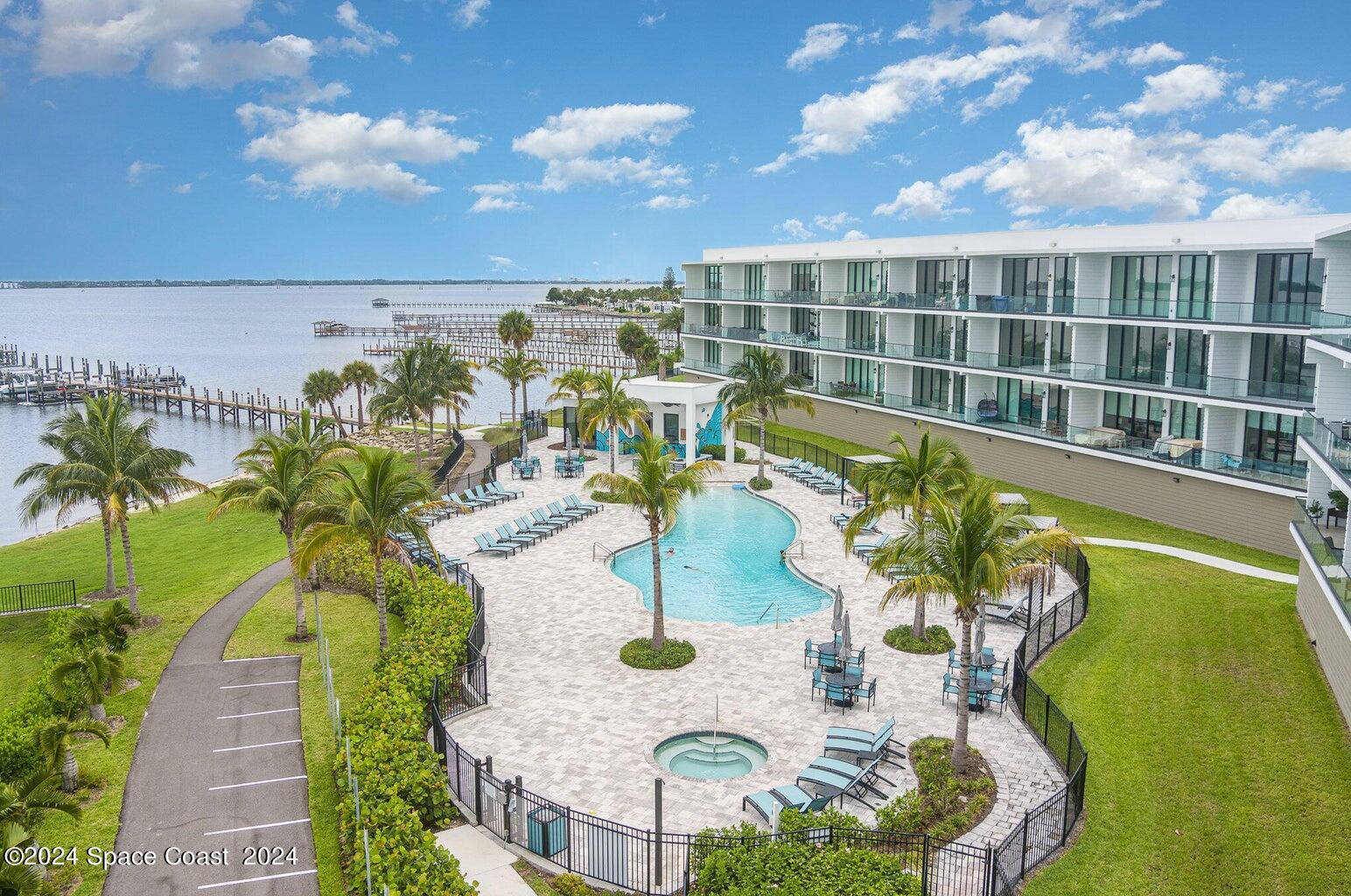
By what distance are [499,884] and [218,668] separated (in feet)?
40.2

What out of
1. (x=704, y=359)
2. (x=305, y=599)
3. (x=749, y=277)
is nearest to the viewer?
(x=305, y=599)

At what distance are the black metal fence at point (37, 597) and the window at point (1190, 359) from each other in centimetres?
3708

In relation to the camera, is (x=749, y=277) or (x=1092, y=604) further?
(x=749, y=277)

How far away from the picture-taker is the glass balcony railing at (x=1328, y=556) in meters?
18.8

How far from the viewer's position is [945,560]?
657 inches

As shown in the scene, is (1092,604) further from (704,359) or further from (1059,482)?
(704,359)

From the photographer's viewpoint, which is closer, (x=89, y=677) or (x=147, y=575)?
(x=89, y=677)

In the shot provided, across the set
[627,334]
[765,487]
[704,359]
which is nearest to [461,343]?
[627,334]

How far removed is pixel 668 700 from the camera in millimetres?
20484

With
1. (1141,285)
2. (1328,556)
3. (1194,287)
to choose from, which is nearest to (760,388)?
(1141,285)

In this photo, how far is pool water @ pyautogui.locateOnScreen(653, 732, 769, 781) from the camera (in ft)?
58.2

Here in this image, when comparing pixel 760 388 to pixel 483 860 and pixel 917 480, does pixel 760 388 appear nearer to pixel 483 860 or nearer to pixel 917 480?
pixel 917 480

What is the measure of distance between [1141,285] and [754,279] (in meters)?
29.1

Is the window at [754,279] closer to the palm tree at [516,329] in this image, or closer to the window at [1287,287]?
the palm tree at [516,329]
